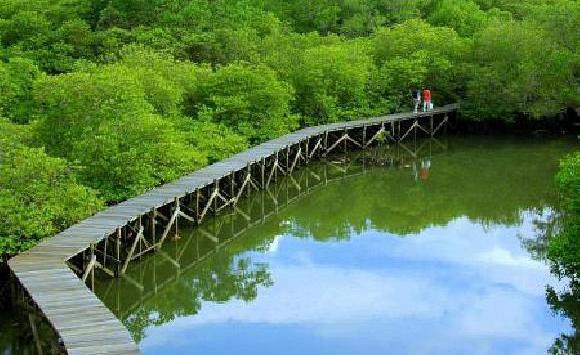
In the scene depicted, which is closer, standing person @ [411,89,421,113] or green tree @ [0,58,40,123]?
green tree @ [0,58,40,123]

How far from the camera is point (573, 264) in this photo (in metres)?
16.1

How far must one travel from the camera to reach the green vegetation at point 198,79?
790 inches

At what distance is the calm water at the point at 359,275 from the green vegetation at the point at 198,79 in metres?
2.37

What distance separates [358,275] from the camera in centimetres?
1831

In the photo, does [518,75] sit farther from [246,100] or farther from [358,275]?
[358,275]

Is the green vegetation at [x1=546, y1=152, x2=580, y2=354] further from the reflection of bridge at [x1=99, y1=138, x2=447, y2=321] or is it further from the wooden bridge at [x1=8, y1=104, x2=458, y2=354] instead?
the wooden bridge at [x1=8, y1=104, x2=458, y2=354]

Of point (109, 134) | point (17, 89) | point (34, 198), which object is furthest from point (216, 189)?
point (17, 89)

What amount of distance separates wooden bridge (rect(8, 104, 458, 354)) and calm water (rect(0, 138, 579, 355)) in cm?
60

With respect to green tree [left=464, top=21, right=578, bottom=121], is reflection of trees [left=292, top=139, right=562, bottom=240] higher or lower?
lower

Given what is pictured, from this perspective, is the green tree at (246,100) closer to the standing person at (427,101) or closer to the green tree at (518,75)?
the standing person at (427,101)

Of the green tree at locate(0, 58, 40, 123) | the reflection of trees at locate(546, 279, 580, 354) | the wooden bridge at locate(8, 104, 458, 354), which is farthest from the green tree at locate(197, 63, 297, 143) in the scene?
the reflection of trees at locate(546, 279, 580, 354)

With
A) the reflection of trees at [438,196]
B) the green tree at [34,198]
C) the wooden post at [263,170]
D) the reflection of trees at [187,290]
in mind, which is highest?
the green tree at [34,198]

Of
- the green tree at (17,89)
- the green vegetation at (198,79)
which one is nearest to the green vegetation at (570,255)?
the green vegetation at (198,79)

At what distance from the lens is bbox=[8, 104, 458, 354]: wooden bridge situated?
1233 cm
